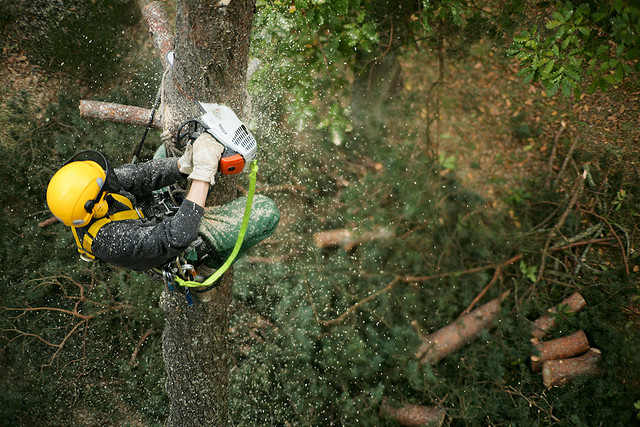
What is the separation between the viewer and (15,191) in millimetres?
4324

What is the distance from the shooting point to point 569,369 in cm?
394

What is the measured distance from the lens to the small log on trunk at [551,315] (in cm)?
428

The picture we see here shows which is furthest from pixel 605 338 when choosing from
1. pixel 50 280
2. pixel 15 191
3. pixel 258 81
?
pixel 15 191

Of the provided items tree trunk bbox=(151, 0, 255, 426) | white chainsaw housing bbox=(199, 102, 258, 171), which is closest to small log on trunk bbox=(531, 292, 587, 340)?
tree trunk bbox=(151, 0, 255, 426)

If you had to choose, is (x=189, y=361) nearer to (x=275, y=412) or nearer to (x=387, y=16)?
(x=275, y=412)

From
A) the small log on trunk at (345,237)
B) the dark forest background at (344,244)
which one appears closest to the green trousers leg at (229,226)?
the dark forest background at (344,244)

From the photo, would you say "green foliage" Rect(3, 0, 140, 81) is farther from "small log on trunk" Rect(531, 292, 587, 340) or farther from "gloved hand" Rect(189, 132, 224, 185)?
"small log on trunk" Rect(531, 292, 587, 340)

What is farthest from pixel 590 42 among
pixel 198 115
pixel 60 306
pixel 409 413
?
pixel 60 306

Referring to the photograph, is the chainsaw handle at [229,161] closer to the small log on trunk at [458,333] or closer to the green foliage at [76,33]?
the small log on trunk at [458,333]

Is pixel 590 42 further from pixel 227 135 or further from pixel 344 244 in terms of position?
pixel 344 244

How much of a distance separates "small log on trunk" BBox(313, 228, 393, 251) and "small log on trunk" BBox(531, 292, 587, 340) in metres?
1.73

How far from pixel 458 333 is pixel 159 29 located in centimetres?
381

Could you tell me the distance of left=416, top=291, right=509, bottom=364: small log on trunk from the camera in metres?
4.29

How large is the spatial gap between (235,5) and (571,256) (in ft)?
13.9
